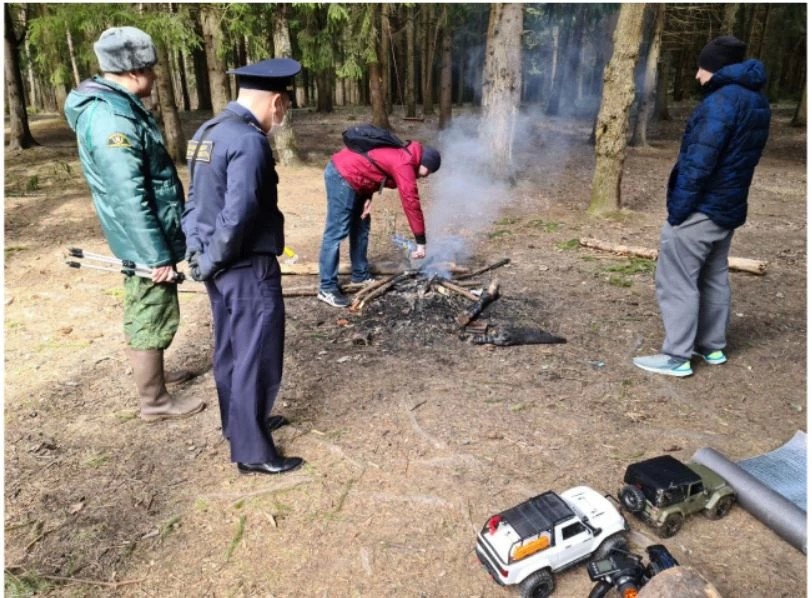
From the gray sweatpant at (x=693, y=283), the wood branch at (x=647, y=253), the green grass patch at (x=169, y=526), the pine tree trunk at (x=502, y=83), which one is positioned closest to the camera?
the green grass patch at (x=169, y=526)

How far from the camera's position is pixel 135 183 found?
11.1 ft

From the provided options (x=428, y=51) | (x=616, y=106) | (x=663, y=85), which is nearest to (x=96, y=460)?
(x=616, y=106)

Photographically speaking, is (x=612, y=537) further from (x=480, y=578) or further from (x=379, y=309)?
(x=379, y=309)

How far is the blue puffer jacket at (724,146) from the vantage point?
3855 mm

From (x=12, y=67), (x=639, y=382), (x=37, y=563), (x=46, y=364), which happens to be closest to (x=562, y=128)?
(x=12, y=67)

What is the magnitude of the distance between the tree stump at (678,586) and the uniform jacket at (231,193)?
2420 millimetres

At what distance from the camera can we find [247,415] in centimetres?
324

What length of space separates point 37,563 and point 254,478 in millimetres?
1124

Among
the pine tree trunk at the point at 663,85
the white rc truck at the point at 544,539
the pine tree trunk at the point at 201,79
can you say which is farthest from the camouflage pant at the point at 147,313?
the pine tree trunk at the point at 201,79

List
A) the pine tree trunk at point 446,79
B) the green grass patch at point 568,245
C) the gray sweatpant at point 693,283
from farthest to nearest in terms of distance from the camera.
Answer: the pine tree trunk at point 446,79
the green grass patch at point 568,245
the gray sweatpant at point 693,283

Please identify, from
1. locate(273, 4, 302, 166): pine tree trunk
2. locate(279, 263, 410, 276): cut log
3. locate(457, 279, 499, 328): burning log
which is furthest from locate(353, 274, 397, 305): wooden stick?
locate(273, 4, 302, 166): pine tree trunk

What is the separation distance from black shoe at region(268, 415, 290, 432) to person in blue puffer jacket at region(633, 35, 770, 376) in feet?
9.57

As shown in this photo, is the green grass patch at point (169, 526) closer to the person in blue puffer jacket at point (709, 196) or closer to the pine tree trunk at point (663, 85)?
the person in blue puffer jacket at point (709, 196)

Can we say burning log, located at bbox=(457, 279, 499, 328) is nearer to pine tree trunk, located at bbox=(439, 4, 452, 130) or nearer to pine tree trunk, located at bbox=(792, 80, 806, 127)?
pine tree trunk, located at bbox=(439, 4, 452, 130)
